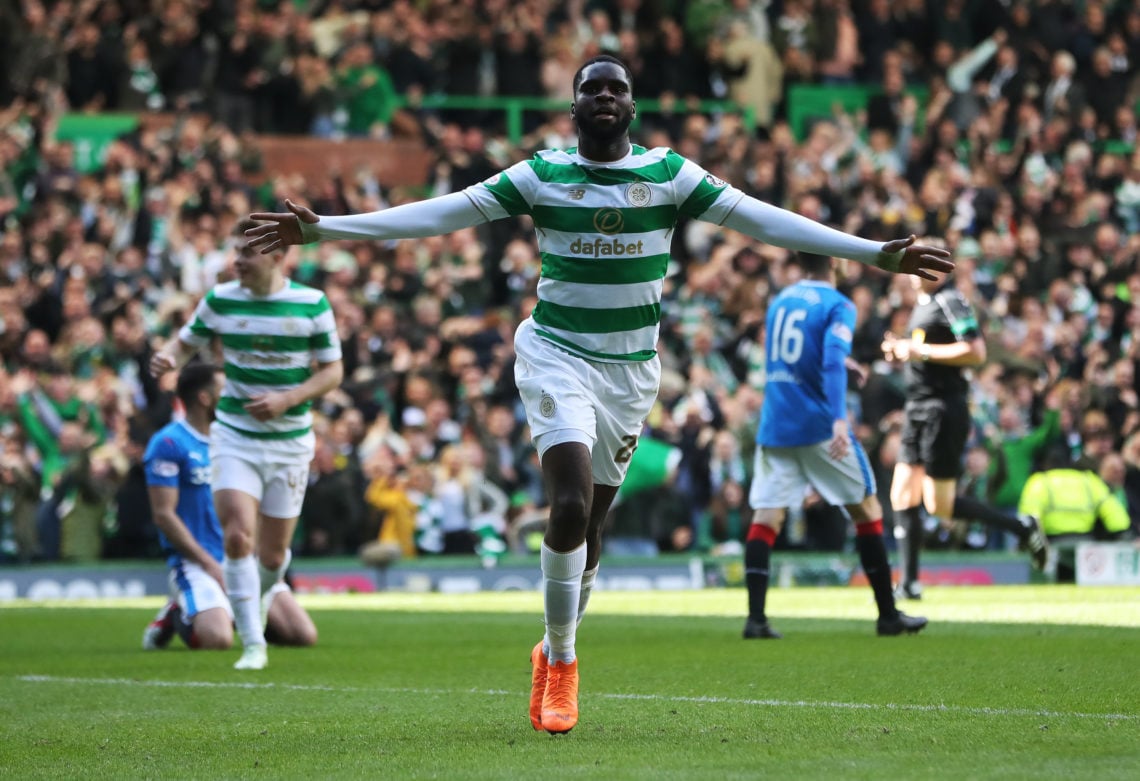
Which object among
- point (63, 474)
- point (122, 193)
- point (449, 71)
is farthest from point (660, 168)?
point (449, 71)

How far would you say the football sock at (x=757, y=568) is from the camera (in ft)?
39.2

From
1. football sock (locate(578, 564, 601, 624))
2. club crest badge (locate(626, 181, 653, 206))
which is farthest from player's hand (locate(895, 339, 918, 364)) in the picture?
club crest badge (locate(626, 181, 653, 206))

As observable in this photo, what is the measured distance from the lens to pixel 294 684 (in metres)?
9.53

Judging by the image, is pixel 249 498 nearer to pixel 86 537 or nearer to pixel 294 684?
pixel 294 684

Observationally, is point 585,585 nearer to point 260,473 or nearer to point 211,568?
point 260,473

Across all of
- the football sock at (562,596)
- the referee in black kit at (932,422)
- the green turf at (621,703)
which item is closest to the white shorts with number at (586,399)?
the football sock at (562,596)

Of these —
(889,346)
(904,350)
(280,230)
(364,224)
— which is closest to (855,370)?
(889,346)

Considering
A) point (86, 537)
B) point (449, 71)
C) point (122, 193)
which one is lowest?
point (86, 537)

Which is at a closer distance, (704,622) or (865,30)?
(704,622)

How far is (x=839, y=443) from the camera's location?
11.9 metres

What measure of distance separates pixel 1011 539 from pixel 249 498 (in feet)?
39.8

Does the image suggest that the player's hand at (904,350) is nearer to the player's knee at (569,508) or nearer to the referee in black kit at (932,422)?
the referee in black kit at (932,422)

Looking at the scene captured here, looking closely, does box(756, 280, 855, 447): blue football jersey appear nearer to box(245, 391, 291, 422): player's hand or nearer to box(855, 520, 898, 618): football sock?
box(855, 520, 898, 618): football sock

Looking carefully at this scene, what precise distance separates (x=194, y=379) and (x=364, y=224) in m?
5.57
